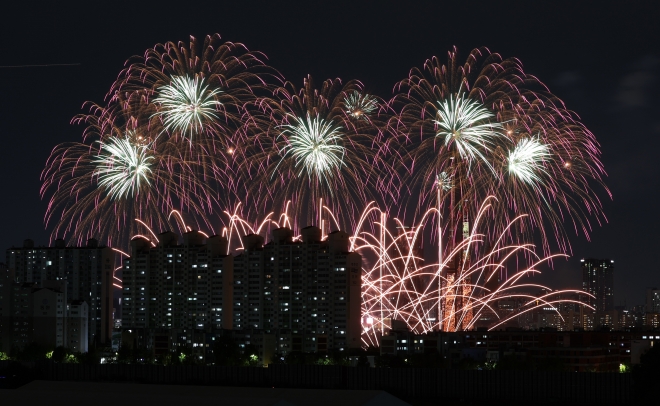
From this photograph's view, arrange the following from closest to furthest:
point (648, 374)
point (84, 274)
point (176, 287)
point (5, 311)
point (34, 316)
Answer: point (648, 374) → point (176, 287) → point (5, 311) → point (34, 316) → point (84, 274)

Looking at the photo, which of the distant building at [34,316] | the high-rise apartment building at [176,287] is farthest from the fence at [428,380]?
the distant building at [34,316]

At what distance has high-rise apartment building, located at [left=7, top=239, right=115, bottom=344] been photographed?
104 m

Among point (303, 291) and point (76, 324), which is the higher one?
point (303, 291)

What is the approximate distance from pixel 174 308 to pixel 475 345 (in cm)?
3165

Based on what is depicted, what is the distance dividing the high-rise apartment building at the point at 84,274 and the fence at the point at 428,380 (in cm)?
4716

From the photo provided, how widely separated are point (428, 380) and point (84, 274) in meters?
62.4

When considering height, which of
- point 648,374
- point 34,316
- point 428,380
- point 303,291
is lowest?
point 428,380

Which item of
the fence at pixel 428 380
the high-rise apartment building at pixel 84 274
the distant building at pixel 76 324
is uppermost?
the high-rise apartment building at pixel 84 274

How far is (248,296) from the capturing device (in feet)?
295

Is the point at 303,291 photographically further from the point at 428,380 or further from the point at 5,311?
the point at 428,380

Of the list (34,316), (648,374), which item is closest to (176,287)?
(34,316)

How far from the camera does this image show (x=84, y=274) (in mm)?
104500

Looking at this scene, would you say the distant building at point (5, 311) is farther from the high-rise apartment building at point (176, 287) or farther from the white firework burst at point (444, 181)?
the white firework burst at point (444, 181)

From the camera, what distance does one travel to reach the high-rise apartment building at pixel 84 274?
10419 cm
